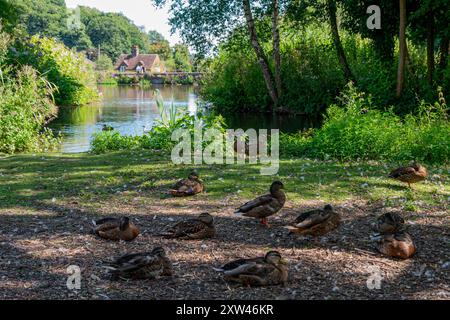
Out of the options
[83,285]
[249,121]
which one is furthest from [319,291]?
[249,121]

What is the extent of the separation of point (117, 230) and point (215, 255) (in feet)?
4.06

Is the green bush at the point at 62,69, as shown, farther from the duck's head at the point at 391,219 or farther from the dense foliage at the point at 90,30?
the dense foliage at the point at 90,30

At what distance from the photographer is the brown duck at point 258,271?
5.17 meters

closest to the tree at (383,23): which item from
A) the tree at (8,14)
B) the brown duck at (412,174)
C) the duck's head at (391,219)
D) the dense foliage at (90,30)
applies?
the brown duck at (412,174)

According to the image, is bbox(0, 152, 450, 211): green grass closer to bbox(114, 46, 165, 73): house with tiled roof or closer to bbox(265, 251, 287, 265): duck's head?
bbox(265, 251, 287, 265): duck's head

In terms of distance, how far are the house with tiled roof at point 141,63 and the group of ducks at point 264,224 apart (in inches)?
4040

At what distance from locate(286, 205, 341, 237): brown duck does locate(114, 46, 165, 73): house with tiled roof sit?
339ft

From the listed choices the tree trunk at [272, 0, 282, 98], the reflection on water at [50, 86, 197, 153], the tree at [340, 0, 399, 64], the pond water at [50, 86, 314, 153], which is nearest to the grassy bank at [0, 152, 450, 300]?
the reflection on water at [50, 86, 197, 153]

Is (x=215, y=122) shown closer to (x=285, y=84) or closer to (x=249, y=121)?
(x=249, y=121)

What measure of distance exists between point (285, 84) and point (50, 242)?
74.9 ft

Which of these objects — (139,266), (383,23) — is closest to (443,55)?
Result: (383,23)

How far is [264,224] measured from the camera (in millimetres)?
7250

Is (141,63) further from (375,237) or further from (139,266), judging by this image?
(139,266)

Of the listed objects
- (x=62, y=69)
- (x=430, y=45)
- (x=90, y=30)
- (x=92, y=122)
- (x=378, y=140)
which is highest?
(x=90, y=30)
